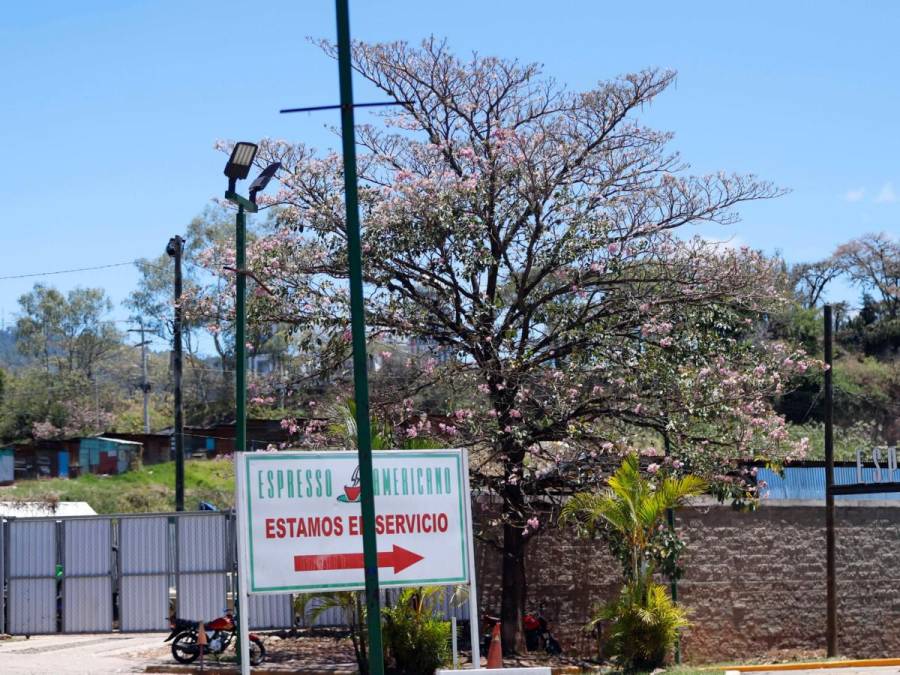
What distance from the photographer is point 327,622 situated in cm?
2155

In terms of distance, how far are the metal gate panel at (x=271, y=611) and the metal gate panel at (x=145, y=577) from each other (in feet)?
5.90

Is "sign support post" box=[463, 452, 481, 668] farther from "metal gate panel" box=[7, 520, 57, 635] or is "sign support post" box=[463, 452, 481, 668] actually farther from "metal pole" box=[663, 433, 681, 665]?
"metal gate panel" box=[7, 520, 57, 635]

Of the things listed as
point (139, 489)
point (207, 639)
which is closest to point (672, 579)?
point (207, 639)

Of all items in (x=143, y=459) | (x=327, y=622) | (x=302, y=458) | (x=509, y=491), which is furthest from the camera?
(x=143, y=459)

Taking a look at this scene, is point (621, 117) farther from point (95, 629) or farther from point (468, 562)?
point (95, 629)

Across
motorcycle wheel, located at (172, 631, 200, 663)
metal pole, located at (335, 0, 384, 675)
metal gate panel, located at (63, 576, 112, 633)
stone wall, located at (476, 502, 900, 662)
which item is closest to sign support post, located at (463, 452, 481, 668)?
metal pole, located at (335, 0, 384, 675)

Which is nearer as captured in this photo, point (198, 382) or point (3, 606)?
point (3, 606)

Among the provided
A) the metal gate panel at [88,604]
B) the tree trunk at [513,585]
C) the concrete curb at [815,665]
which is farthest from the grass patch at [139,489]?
the concrete curb at [815,665]

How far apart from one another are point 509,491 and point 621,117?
7045mm

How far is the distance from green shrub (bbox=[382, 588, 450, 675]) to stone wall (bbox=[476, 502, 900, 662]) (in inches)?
170

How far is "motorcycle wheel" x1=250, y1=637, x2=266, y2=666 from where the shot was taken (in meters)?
18.5

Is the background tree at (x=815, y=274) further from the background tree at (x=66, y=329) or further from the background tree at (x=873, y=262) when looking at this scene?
the background tree at (x=66, y=329)

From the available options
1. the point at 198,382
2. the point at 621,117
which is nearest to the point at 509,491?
the point at 621,117

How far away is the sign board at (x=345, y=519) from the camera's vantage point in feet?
43.6
